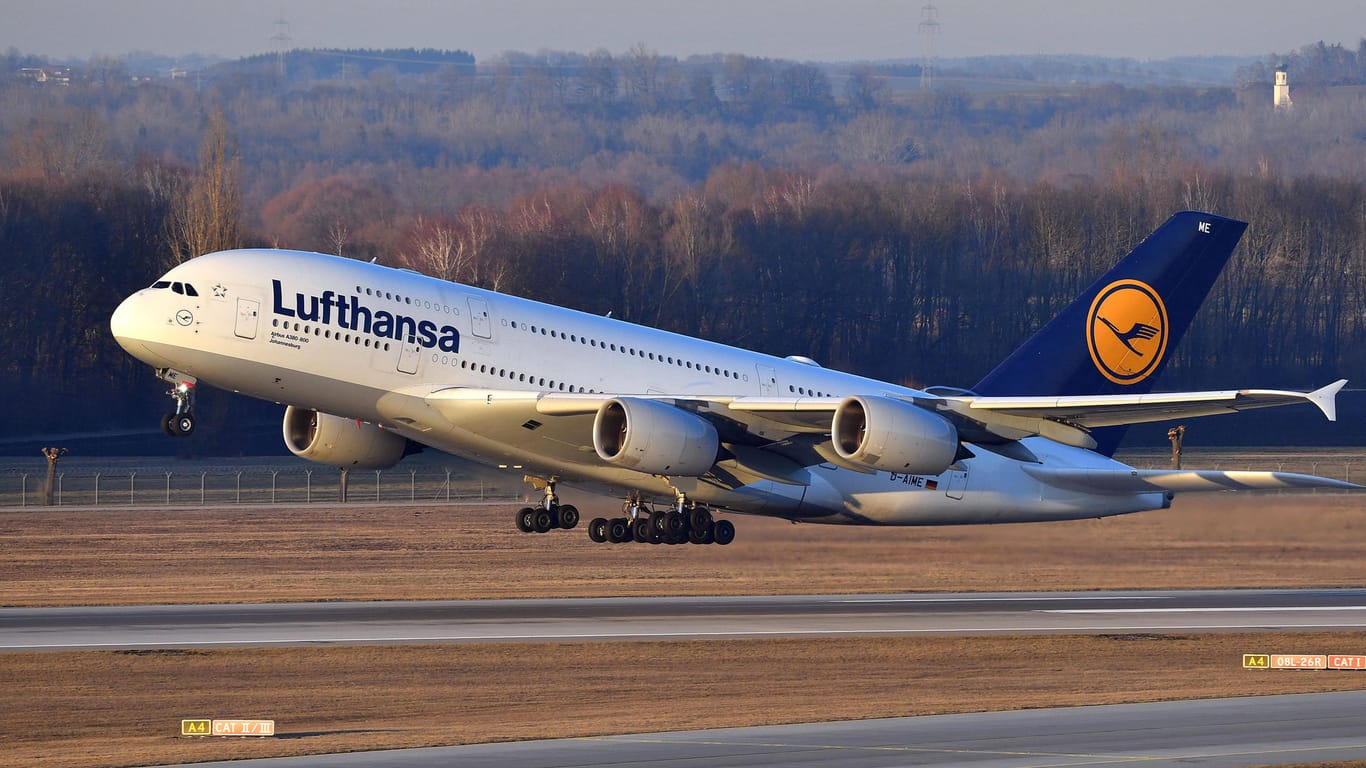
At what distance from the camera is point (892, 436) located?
3959 centimetres

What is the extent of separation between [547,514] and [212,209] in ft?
156

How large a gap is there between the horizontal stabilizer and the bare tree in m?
50.1

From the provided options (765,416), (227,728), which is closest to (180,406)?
(765,416)

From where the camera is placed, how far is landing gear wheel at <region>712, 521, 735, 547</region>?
43844 mm

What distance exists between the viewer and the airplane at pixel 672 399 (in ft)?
126

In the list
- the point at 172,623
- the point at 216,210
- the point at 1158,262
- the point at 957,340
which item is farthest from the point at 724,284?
the point at 172,623

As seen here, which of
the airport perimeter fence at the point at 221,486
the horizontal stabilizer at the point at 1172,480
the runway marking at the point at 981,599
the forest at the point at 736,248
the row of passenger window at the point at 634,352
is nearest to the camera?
the horizontal stabilizer at the point at 1172,480

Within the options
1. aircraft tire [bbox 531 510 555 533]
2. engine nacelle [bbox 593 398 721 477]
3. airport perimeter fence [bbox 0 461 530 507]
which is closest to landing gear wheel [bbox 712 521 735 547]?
engine nacelle [bbox 593 398 721 477]

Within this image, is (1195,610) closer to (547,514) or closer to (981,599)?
(981,599)

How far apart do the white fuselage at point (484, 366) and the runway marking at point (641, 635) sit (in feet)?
14.0

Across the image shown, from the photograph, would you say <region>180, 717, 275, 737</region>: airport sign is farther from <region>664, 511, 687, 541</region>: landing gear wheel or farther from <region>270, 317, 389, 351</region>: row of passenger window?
<region>664, 511, 687, 541</region>: landing gear wheel

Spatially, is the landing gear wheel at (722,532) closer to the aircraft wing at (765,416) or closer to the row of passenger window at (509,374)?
the aircraft wing at (765,416)

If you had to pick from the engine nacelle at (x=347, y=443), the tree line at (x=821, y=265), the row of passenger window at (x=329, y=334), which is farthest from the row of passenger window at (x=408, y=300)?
the tree line at (x=821, y=265)

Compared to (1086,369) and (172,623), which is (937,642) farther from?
(172,623)
